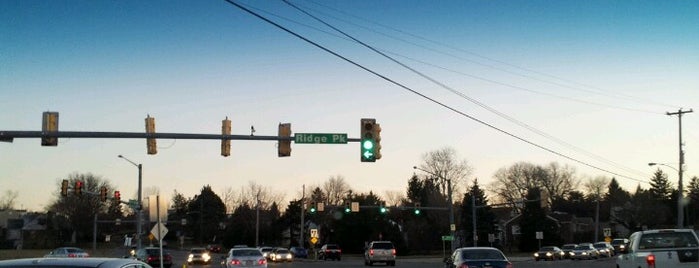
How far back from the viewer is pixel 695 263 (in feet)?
58.0

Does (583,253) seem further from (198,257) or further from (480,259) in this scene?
(480,259)

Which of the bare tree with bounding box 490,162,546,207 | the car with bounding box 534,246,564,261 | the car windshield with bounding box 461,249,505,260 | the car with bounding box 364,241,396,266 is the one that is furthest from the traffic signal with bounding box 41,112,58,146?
the bare tree with bounding box 490,162,546,207

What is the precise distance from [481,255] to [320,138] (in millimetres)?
7394

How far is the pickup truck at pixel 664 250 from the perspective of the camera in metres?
17.8

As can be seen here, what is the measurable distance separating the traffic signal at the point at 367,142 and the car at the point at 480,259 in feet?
17.0

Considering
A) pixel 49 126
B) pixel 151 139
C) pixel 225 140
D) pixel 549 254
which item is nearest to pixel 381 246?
pixel 549 254

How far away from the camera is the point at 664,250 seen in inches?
715

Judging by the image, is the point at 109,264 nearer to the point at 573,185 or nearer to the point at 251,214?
the point at 251,214

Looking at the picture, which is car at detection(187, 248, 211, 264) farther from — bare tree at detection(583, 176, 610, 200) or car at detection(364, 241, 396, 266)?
bare tree at detection(583, 176, 610, 200)

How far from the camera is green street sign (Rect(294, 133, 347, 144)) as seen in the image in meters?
25.5

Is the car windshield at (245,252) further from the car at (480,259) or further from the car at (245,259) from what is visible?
the car at (480,259)

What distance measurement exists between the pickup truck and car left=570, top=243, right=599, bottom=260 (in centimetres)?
4922

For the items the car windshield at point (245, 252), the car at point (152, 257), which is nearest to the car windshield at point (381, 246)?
the car at point (152, 257)

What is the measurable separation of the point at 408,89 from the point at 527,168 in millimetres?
113932
